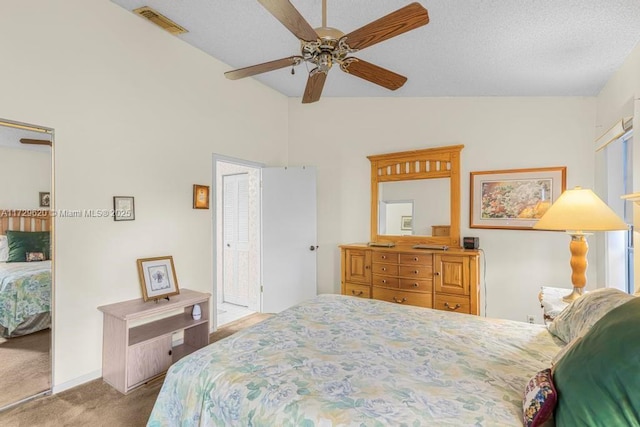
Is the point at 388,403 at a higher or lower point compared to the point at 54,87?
lower

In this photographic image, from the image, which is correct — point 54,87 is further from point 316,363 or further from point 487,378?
point 487,378

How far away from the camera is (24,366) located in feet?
7.55

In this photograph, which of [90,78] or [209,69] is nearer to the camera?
[90,78]

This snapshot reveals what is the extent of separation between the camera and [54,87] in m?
2.32

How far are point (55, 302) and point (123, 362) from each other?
2.20 feet

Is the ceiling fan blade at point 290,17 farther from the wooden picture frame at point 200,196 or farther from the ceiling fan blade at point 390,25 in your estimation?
the wooden picture frame at point 200,196

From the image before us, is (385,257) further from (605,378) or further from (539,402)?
(605,378)

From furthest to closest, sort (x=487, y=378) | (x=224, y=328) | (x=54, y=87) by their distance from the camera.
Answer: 1. (x=224, y=328)
2. (x=54, y=87)
3. (x=487, y=378)

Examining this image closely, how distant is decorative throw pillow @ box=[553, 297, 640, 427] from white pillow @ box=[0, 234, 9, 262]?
123 inches

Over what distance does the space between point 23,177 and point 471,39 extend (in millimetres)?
3439

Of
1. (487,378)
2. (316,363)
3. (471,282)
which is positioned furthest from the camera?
(471,282)

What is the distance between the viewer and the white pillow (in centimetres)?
214

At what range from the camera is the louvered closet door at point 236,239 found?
15.3 feet

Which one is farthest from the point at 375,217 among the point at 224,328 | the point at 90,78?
the point at 90,78
